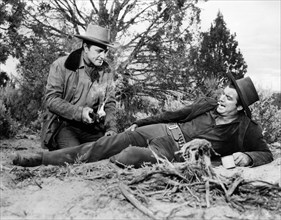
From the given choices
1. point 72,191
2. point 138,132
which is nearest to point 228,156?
point 138,132

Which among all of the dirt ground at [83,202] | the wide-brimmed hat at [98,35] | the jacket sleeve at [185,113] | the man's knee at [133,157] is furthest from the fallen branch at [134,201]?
the wide-brimmed hat at [98,35]

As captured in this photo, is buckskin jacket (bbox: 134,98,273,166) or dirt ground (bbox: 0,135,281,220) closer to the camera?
dirt ground (bbox: 0,135,281,220)

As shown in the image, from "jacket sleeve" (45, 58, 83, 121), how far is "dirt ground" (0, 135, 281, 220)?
1426 mm

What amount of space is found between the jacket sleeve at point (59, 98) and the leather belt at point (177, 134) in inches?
41.9

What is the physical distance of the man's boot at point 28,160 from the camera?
454 cm

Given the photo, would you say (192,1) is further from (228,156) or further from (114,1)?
(228,156)

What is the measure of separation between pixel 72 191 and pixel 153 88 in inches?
408

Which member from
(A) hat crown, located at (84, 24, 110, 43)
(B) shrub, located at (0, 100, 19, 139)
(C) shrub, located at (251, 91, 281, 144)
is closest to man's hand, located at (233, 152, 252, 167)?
(A) hat crown, located at (84, 24, 110, 43)

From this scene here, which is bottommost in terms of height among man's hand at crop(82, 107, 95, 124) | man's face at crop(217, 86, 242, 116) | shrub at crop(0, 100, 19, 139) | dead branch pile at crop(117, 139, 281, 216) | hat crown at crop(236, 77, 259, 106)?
shrub at crop(0, 100, 19, 139)

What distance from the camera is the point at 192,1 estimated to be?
13.6 metres

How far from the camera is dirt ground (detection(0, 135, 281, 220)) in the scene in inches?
117

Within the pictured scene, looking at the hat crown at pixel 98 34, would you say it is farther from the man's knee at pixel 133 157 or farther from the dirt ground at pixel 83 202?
the dirt ground at pixel 83 202

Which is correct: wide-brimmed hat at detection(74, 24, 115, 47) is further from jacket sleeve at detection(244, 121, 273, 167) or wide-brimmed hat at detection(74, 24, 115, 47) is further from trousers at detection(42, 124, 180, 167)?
jacket sleeve at detection(244, 121, 273, 167)

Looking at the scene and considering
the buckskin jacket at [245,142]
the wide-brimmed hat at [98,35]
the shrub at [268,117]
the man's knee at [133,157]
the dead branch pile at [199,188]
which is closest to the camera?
the dead branch pile at [199,188]
